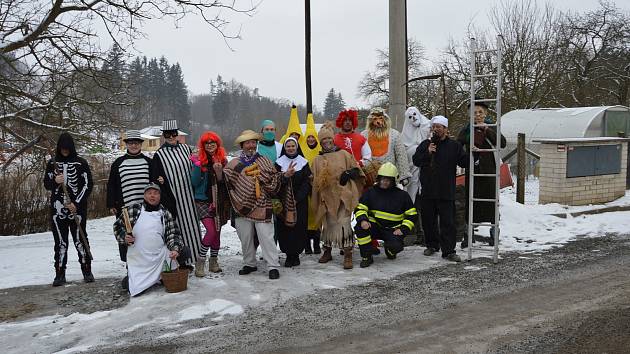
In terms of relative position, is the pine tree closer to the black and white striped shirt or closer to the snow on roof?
the snow on roof

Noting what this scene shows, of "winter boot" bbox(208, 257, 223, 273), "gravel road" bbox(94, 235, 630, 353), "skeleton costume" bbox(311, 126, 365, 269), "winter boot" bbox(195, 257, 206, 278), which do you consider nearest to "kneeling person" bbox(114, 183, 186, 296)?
"winter boot" bbox(195, 257, 206, 278)

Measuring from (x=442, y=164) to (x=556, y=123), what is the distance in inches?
542

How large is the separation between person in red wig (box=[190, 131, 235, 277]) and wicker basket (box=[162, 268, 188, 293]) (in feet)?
2.13

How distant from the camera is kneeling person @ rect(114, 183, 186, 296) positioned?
20.2ft

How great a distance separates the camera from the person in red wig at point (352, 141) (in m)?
7.66

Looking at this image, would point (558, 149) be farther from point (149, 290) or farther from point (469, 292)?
point (149, 290)

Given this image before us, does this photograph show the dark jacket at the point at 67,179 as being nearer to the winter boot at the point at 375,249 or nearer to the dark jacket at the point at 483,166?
the winter boot at the point at 375,249

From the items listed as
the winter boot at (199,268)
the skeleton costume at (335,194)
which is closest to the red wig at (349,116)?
the skeleton costume at (335,194)

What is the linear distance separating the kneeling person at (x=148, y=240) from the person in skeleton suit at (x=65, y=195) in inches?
29.6

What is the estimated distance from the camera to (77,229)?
6609 mm

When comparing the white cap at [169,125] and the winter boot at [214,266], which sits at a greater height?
the white cap at [169,125]

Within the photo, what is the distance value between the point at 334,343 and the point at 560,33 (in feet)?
92.5

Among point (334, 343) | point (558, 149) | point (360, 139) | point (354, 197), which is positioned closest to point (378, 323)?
point (334, 343)

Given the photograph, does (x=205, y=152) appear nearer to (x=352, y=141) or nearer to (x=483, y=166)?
(x=352, y=141)
